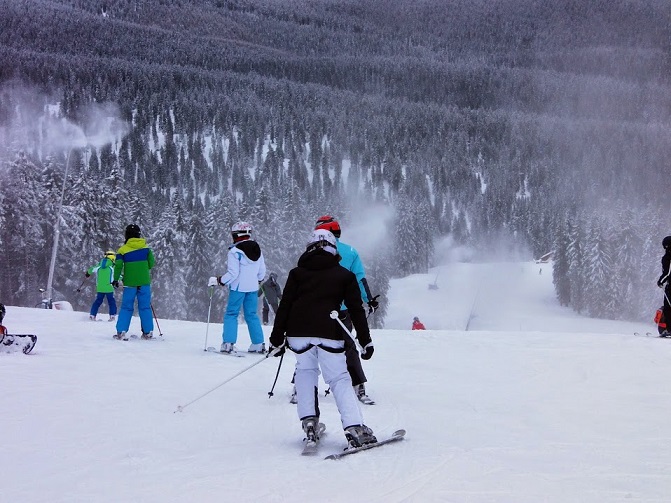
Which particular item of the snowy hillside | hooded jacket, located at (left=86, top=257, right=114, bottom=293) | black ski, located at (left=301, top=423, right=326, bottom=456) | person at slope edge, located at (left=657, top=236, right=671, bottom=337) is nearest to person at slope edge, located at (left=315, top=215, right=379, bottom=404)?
the snowy hillside

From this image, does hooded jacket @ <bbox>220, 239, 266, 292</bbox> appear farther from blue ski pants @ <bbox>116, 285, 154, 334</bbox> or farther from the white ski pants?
the white ski pants

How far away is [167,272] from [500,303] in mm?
51167

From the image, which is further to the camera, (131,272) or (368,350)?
(131,272)

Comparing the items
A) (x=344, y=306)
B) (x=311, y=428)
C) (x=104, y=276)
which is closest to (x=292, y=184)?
(x=104, y=276)

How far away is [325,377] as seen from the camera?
17.6 ft

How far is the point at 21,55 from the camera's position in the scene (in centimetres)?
18438

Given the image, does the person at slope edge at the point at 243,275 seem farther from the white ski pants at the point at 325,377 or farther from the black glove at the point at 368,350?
the black glove at the point at 368,350

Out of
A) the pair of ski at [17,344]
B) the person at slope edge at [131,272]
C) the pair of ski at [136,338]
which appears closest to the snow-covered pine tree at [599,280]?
the pair of ski at [136,338]

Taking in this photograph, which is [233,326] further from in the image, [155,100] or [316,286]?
[155,100]

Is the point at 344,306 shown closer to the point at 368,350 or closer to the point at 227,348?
the point at 368,350

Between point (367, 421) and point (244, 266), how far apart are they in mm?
4404

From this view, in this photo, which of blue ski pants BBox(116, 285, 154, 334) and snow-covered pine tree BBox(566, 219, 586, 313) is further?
snow-covered pine tree BBox(566, 219, 586, 313)

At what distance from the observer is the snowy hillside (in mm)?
4344

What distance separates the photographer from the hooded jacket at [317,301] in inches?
210
